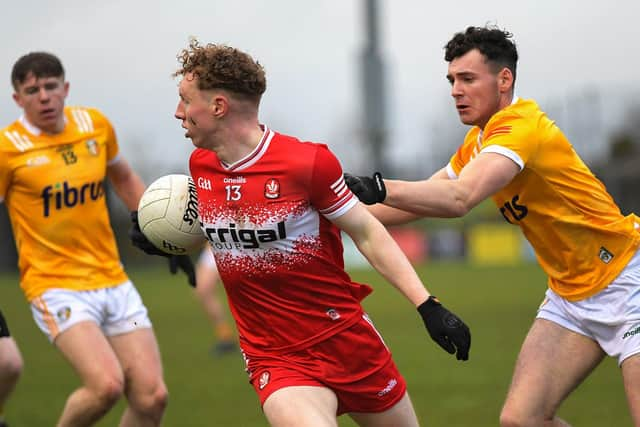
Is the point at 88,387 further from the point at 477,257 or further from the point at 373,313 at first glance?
the point at 477,257

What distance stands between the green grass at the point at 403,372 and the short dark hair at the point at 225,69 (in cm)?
422

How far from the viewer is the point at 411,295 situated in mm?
4617

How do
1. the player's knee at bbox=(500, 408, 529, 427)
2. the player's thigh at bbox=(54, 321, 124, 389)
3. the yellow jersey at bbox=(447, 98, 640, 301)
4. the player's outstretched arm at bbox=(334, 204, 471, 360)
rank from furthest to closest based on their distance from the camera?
1. the player's thigh at bbox=(54, 321, 124, 389)
2. the yellow jersey at bbox=(447, 98, 640, 301)
3. the player's knee at bbox=(500, 408, 529, 427)
4. the player's outstretched arm at bbox=(334, 204, 471, 360)

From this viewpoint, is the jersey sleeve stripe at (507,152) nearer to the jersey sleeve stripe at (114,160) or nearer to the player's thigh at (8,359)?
the jersey sleeve stripe at (114,160)

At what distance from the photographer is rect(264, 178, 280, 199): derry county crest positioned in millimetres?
4723

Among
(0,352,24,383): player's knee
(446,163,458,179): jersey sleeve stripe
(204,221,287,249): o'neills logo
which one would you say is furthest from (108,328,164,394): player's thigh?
(446,163,458,179): jersey sleeve stripe

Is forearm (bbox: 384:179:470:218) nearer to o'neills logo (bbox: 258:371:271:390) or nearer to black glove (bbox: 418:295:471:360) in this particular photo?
black glove (bbox: 418:295:471:360)

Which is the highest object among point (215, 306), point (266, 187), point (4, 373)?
point (266, 187)

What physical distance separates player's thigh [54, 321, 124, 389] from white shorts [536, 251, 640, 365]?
2617 millimetres

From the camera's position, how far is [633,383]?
5188 mm

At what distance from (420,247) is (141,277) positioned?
8797mm

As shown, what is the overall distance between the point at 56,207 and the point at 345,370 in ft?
9.22

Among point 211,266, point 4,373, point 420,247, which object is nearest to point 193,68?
point 4,373

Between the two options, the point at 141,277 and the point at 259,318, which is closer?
the point at 259,318
